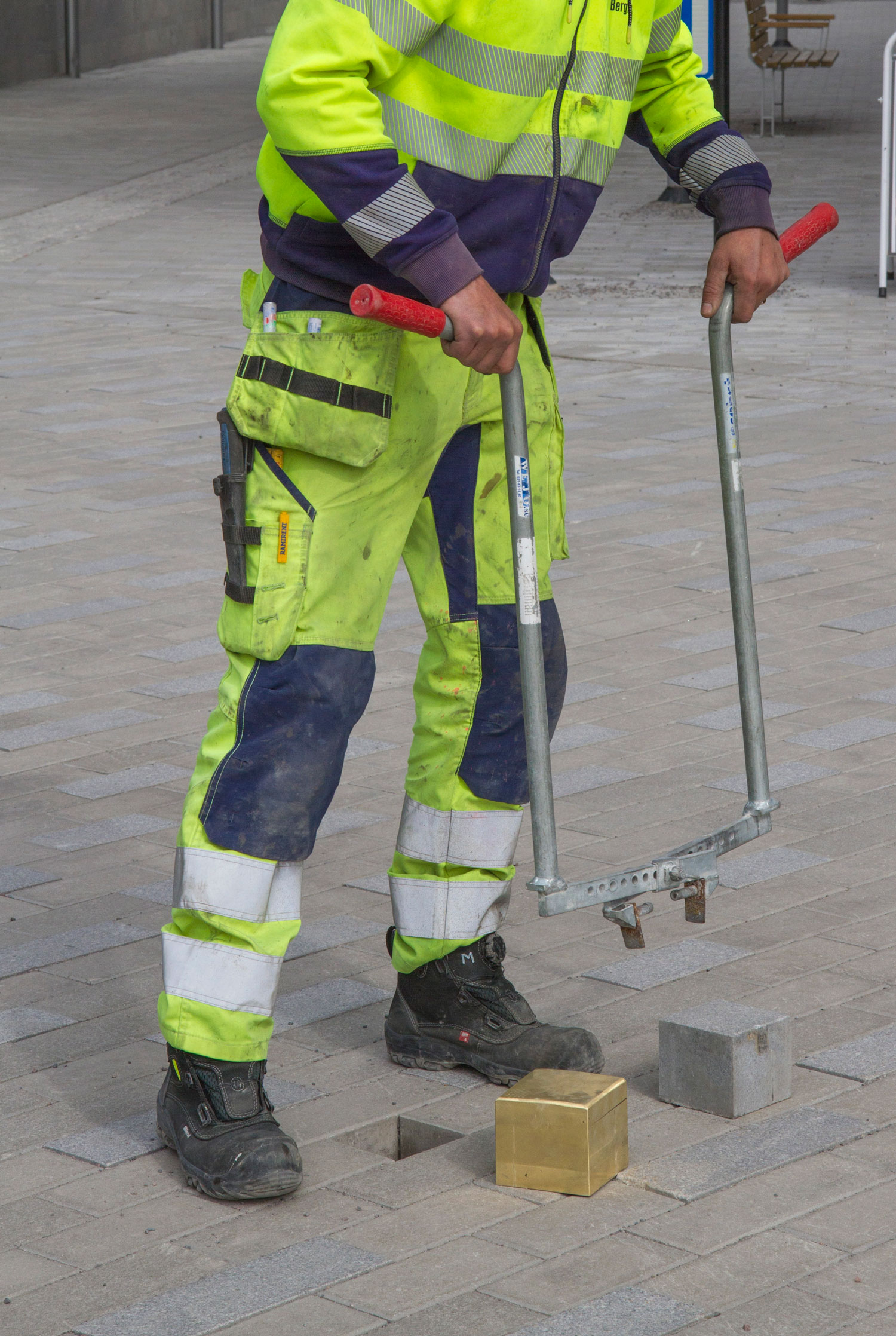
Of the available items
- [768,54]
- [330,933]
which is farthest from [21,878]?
[768,54]

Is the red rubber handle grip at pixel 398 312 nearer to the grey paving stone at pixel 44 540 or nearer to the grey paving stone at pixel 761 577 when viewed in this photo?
the grey paving stone at pixel 761 577

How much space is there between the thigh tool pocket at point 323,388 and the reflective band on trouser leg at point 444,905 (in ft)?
2.62

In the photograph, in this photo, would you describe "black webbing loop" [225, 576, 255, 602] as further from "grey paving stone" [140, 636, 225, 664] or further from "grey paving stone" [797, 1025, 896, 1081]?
"grey paving stone" [140, 636, 225, 664]

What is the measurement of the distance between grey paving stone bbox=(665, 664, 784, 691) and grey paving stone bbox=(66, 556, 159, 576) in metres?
2.12

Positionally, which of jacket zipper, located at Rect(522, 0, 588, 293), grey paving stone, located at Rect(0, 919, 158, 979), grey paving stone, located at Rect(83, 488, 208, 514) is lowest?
grey paving stone, located at Rect(83, 488, 208, 514)

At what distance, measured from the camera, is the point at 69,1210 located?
9.11 feet

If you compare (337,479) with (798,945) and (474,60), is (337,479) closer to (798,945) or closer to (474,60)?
(474,60)

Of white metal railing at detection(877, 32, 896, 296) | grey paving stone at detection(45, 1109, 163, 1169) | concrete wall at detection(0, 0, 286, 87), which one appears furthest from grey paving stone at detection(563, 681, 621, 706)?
concrete wall at detection(0, 0, 286, 87)

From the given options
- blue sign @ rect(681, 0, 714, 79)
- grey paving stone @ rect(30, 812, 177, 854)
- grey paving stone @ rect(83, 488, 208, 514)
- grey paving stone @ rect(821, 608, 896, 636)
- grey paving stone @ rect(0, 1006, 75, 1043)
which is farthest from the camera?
blue sign @ rect(681, 0, 714, 79)

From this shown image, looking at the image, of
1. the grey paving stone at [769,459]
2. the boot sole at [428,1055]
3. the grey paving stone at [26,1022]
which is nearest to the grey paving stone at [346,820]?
the grey paving stone at [26,1022]

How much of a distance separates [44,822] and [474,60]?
2254 mm

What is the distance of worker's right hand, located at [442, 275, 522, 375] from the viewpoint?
260cm

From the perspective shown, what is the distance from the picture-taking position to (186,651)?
5.63 metres

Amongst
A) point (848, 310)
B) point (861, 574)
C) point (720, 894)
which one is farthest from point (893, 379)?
point (720, 894)
